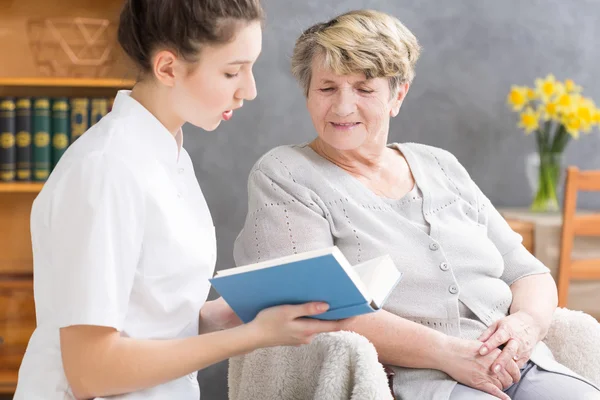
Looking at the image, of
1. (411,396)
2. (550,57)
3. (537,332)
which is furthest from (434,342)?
(550,57)

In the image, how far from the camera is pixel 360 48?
5.89 feet

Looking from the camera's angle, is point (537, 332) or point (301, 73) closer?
point (537, 332)

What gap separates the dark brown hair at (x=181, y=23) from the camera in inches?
45.2

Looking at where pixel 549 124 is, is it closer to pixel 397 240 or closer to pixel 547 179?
pixel 547 179

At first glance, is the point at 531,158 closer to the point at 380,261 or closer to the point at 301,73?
the point at 301,73

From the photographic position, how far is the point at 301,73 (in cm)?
190

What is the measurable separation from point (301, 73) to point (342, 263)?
894 mm

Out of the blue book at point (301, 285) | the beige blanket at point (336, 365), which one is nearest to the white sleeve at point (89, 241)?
the blue book at point (301, 285)

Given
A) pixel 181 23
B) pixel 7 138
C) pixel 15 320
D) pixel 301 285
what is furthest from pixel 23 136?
pixel 301 285

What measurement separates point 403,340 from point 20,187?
172cm

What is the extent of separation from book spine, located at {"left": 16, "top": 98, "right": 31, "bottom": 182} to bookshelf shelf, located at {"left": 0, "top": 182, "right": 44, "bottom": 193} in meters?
0.03

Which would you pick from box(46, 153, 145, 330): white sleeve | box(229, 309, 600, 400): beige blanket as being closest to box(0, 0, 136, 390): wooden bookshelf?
box(229, 309, 600, 400): beige blanket

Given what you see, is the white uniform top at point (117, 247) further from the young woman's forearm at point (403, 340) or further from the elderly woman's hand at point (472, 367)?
the elderly woman's hand at point (472, 367)

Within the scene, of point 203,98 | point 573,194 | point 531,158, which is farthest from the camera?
point 531,158
